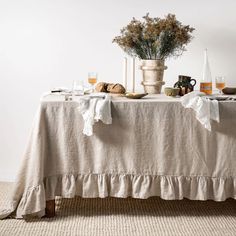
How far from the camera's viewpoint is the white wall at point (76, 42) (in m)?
3.83

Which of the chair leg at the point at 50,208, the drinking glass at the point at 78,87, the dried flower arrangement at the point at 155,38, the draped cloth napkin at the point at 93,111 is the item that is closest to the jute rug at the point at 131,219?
the chair leg at the point at 50,208

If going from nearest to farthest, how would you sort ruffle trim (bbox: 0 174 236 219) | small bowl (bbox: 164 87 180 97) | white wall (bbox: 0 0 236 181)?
ruffle trim (bbox: 0 174 236 219) → small bowl (bbox: 164 87 180 97) → white wall (bbox: 0 0 236 181)

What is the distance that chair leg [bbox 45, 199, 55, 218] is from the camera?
309 cm

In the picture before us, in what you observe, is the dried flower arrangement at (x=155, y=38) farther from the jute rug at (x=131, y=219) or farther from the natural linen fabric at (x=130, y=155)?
the jute rug at (x=131, y=219)

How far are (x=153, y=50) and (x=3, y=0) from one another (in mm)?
1254

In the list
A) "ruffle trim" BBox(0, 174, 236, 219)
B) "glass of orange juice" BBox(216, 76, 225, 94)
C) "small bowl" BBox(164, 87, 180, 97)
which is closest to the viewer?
"ruffle trim" BBox(0, 174, 236, 219)

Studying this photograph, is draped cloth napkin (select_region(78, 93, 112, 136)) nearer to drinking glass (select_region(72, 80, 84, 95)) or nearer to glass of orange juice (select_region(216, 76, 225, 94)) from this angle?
drinking glass (select_region(72, 80, 84, 95))

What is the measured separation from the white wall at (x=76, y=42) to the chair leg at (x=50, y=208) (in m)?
1.08

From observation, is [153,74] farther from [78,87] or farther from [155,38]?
[78,87]

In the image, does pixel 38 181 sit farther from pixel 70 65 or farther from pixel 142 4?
pixel 142 4

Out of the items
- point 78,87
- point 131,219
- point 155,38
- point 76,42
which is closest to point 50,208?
point 131,219

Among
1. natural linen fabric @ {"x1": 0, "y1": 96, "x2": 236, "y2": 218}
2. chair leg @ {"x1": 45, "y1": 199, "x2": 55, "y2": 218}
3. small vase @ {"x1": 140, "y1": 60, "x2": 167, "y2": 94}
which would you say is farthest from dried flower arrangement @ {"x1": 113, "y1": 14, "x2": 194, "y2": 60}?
chair leg @ {"x1": 45, "y1": 199, "x2": 55, "y2": 218}

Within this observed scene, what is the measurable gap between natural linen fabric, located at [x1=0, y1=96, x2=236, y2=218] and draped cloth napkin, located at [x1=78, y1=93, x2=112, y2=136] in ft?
0.19

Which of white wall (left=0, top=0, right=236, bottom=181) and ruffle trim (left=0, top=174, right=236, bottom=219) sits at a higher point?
white wall (left=0, top=0, right=236, bottom=181)
